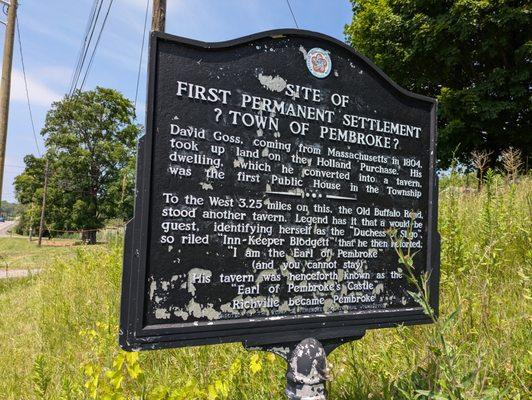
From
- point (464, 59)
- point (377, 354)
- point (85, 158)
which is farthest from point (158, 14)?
point (85, 158)

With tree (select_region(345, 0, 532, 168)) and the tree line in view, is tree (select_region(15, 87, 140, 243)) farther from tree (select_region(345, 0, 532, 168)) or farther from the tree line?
tree (select_region(345, 0, 532, 168))

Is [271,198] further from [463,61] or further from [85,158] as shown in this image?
[85,158]

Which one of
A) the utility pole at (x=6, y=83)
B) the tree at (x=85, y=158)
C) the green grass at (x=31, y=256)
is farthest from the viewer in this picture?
the tree at (x=85, y=158)

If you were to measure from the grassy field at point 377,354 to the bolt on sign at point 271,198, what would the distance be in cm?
43

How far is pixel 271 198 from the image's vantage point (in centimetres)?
229

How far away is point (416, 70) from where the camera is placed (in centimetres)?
1591

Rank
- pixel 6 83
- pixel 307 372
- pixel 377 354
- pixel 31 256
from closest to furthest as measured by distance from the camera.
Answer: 1. pixel 307 372
2. pixel 377 354
3. pixel 6 83
4. pixel 31 256

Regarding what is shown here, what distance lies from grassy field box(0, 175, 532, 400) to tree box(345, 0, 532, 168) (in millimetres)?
8839

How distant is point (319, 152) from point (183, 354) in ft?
6.90

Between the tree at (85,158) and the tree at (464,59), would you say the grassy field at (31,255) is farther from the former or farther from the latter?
the tree at (464,59)

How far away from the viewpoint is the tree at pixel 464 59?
42.8 ft

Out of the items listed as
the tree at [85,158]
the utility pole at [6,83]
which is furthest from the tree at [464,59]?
the tree at [85,158]

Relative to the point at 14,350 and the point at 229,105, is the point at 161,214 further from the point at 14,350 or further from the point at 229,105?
the point at 14,350

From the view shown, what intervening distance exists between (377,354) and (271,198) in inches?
62.0
